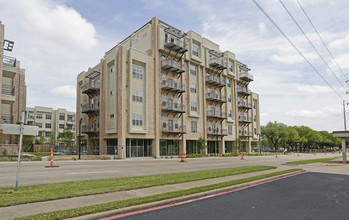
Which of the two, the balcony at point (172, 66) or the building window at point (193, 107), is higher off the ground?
the balcony at point (172, 66)

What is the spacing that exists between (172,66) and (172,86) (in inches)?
126

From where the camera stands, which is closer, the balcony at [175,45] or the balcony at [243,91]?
the balcony at [175,45]

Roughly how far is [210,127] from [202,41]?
16952 mm

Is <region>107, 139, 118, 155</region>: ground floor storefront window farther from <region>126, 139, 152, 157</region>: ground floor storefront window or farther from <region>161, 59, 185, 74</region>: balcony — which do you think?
<region>161, 59, 185, 74</region>: balcony

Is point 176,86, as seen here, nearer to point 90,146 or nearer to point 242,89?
point 90,146

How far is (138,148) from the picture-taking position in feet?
121

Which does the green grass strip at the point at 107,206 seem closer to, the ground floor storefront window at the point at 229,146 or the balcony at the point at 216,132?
the balcony at the point at 216,132

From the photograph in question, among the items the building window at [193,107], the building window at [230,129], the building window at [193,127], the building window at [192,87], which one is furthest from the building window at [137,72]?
the building window at [230,129]

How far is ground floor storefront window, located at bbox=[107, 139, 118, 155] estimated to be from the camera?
3544cm

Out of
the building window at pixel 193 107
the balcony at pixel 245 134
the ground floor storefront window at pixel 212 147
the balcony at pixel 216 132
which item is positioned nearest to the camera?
the building window at pixel 193 107

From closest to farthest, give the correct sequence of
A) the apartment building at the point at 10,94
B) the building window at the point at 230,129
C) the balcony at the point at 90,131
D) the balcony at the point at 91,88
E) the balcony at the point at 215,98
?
the apartment building at the point at 10,94
the balcony at the point at 90,131
the balcony at the point at 91,88
the balcony at the point at 215,98
the building window at the point at 230,129

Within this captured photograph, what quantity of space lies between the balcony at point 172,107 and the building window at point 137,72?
5.81m

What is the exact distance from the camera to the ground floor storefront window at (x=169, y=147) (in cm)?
3997

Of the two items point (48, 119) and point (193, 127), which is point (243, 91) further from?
point (48, 119)
